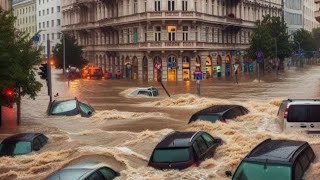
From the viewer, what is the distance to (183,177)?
41.4ft

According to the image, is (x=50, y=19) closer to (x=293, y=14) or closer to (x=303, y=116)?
(x=293, y=14)

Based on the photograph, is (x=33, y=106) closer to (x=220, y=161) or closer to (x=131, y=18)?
(x=220, y=161)

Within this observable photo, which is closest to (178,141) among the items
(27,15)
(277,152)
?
(277,152)

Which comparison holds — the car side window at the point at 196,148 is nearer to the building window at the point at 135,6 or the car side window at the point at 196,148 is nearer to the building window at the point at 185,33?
the building window at the point at 185,33

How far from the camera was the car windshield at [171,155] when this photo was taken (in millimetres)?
12992

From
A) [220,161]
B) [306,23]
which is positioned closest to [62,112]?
[220,161]

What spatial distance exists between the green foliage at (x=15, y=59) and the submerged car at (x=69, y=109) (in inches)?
58.3

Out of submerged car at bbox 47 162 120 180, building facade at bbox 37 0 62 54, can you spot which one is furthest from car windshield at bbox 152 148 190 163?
building facade at bbox 37 0 62 54

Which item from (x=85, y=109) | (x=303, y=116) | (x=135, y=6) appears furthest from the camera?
(x=135, y=6)

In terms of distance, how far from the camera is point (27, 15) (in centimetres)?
13638

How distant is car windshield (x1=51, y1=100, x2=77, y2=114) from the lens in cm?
2686

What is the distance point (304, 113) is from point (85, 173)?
876 centimetres

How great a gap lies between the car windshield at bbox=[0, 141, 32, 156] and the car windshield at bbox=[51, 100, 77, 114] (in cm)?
975

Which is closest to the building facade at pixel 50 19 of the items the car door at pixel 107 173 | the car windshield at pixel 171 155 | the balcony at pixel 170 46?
the balcony at pixel 170 46
